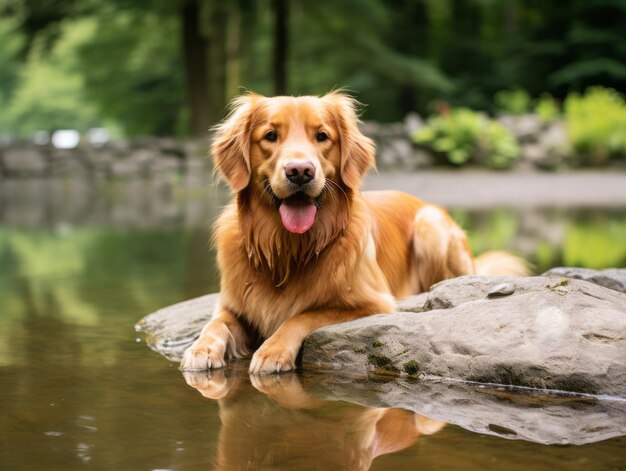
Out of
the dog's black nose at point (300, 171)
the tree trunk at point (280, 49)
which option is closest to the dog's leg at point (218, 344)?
the dog's black nose at point (300, 171)

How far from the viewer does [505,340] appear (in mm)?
3691

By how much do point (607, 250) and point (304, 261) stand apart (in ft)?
16.6

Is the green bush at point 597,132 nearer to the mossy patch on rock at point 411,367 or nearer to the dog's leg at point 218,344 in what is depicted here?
the dog's leg at point 218,344

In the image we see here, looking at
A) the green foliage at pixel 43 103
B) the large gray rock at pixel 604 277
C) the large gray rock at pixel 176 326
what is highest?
the large gray rock at pixel 604 277

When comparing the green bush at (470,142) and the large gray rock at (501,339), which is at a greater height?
the large gray rock at (501,339)

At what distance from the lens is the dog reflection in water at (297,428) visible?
2.63 metres

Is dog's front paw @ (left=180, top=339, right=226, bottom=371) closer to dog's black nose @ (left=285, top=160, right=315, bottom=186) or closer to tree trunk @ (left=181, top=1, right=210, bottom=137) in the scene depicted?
dog's black nose @ (left=285, top=160, right=315, bottom=186)

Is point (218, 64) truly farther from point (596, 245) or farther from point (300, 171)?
point (300, 171)

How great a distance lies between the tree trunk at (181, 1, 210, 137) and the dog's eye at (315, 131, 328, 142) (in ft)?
54.6

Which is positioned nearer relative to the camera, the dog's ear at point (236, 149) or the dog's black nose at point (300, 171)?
the dog's black nose at point (300, 171)

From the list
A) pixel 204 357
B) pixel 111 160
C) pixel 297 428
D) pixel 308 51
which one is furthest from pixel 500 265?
pixel 308 51

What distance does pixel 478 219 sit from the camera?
1194 cm

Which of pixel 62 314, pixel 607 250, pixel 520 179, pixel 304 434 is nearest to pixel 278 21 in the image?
pixel 520 179

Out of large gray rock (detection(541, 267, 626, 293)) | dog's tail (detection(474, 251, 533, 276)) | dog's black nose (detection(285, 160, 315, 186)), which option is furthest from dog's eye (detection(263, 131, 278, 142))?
dog's tail (detection(474, 251, 533, 276))
